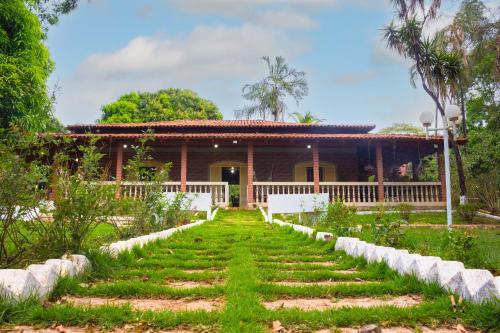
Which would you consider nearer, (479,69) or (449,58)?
(449,58)

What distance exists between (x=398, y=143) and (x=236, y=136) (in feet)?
22.3

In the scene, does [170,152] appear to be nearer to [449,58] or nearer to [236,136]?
[236,136]

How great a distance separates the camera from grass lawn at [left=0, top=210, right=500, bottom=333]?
2111mm

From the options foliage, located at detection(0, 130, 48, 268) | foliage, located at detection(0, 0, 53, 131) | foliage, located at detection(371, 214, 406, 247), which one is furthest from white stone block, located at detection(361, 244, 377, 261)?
foliage, located at detection(0, 0, 53, 131)

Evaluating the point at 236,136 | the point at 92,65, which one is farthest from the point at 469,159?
the point at 92,65

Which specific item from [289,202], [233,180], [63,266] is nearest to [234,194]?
[233,180]

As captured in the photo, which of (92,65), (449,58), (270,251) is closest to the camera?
(270,251)

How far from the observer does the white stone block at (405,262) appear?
3127 millimetres

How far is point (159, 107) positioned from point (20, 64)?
65.4ft

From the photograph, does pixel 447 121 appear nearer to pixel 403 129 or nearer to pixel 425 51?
pixel 425 51

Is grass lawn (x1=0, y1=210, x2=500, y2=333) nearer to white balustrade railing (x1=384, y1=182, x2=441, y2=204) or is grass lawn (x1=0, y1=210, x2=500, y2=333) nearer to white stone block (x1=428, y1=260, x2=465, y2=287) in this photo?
white stone block (x1=428, y1=260, x2=465, y2=287)

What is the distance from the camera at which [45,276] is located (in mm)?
2568

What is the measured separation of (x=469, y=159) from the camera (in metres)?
19.0

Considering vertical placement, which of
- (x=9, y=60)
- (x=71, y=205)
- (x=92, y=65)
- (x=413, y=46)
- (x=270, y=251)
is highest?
(x=92, y=65)
